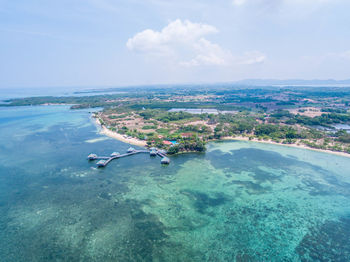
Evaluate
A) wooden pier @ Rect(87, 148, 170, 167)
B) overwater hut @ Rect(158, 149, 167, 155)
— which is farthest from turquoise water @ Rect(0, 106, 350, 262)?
overwater hut @ Rect(158, 149, 167, 155)

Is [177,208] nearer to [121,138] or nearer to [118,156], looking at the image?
[118,156]

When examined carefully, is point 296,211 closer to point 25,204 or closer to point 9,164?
point 25,204

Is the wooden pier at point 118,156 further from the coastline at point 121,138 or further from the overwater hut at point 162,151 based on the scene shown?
the coastline at point 121,138

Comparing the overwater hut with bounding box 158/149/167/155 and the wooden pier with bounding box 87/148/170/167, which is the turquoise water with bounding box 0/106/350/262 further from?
the overwater hut with bounding box 158/149/167/155

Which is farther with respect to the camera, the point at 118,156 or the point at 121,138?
the point at 121,138

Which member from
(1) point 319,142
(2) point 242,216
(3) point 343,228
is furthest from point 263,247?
(1) point 319,142

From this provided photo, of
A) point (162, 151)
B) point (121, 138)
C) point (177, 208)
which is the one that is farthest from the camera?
point (121, 138)

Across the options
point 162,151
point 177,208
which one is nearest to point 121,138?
point 162,151

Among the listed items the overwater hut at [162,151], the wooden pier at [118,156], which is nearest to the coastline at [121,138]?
the wooden pier at [118,156]

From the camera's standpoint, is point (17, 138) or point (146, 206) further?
point (17, 138)
